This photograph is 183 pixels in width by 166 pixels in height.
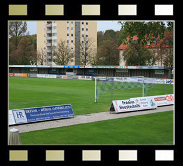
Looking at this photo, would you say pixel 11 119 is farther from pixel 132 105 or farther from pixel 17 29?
pixel 17 29

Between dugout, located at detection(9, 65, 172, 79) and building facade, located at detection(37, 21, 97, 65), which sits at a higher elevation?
building facade, located at detection(37, 21, 97, 65)

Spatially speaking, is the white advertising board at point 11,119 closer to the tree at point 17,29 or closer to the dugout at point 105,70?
the dugout at point 105,70

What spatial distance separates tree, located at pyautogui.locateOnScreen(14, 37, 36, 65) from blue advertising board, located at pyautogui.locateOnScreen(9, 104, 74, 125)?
254ft

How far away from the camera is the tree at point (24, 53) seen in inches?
3706

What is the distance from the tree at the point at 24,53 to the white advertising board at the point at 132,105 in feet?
246

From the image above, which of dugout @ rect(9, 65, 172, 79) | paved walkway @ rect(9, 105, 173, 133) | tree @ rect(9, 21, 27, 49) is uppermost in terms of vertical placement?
tree @ rect(9, 21, 27, 49)

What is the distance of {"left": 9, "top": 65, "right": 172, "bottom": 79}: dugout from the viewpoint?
2215 inches

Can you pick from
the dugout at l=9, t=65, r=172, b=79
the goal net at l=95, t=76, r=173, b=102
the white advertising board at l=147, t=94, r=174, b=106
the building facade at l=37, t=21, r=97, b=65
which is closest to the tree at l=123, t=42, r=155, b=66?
the dugout at l=9, t=65, r=172, b=79

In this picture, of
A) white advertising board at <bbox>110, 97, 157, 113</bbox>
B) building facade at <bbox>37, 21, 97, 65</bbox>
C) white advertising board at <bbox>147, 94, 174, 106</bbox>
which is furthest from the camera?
building facade at <bbox>37, 21, 97, 65</bbox>

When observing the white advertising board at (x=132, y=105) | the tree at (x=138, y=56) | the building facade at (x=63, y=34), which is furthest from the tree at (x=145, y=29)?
the building facade at (x=63, y=34)

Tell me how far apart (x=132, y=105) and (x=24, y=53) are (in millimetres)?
78351

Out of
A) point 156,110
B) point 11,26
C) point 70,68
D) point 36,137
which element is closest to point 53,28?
point 11,26

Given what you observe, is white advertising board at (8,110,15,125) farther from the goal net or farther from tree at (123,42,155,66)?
tree at (123,42,155,66)
